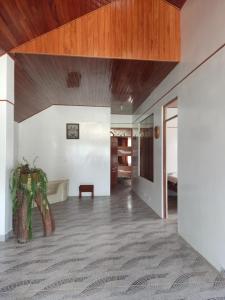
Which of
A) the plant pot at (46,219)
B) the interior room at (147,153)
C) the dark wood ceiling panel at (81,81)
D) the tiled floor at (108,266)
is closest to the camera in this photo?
the tiled floor at (108,266)

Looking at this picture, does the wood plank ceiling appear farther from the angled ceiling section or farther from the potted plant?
the potted plant

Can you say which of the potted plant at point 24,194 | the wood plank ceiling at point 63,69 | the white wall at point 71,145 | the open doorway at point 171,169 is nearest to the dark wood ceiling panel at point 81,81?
the wood plank ceiling at point 63,69

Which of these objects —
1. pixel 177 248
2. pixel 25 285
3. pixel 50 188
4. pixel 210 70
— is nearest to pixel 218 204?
pixel 177 248

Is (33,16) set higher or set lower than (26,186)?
higher

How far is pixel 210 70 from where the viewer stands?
331 centimetres

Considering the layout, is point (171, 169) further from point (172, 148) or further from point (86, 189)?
point (86, 189)

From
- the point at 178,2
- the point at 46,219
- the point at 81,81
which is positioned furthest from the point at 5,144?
the point at 178,2

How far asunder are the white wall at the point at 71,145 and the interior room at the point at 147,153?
4.71ft

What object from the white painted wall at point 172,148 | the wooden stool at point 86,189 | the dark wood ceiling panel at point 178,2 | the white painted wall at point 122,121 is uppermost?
the dark wood ceiling panel at point 178,2

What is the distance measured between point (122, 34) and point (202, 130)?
7.05 feet

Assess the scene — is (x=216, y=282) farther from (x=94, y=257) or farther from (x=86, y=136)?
Answer: (x=86, y=136)

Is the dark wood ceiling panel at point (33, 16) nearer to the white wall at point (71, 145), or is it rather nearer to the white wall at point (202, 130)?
the white wall at point (202, 130)

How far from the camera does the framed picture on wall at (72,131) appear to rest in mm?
8789

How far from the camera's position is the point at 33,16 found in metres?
3.71
